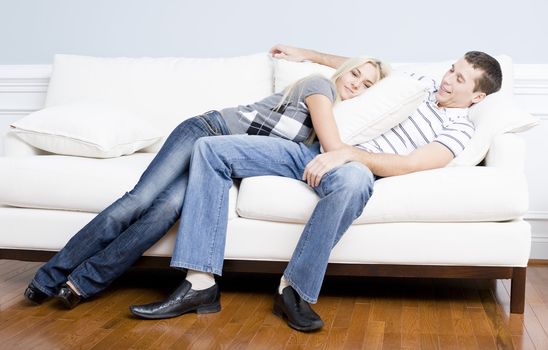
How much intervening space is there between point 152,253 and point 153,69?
3.37ft

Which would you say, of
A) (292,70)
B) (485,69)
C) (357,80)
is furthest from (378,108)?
(292,70)

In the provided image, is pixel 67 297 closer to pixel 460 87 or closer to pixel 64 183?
pixel 64 183

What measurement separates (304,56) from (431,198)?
1051mm

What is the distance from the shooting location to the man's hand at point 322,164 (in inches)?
92.5

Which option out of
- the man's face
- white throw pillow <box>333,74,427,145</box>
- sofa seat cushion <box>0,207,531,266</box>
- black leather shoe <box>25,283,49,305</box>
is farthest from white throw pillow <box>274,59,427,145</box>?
black leather shoe <box>25,283,49,305</box>

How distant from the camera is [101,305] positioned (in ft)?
8.19

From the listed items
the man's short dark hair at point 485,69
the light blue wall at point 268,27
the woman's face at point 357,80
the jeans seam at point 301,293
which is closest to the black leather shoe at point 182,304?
the jeans seam at point 301,293

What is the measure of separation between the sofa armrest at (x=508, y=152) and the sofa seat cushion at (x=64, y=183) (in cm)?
89

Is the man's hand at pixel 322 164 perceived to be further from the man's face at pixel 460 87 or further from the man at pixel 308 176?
the man's face at pixel 460 87

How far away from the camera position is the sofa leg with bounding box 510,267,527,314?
242 cm

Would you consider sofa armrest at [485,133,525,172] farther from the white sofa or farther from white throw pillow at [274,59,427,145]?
white throw pillow at [274,59,427,145]

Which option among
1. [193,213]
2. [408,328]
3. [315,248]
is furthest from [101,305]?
[408,328]

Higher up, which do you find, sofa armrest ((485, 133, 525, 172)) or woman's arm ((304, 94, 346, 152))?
woman's arm ((304, 94, 346, 152))

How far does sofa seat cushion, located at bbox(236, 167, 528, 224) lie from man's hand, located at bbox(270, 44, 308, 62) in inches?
35.7
